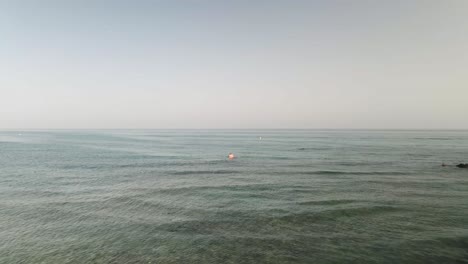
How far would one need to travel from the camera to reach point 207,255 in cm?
1795

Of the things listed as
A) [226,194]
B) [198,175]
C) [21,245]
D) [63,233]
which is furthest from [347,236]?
[198,175]

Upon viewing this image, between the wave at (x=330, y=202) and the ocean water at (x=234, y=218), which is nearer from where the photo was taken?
the ocean water at (x=234, y=218)

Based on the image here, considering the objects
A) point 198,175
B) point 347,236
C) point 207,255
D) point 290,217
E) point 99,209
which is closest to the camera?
point 207,255

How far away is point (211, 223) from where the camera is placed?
2369cm

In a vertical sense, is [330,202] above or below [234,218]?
above

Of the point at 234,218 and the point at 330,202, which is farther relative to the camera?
the point at 330,202

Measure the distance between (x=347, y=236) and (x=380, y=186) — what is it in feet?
66.1

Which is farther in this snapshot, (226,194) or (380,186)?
(380,186)

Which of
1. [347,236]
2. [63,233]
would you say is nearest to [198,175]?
[63,233]

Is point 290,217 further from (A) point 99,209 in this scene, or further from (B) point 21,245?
(B) point 21,245

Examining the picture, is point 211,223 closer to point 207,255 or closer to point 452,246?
point 207,255

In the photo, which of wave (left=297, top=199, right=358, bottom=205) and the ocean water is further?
wave (left=297, top=199, right=358, bottom=205)

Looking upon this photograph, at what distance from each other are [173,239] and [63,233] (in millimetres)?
7992

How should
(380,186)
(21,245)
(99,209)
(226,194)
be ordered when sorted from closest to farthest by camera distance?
(21,245) < (99,209) < (226,194) < (380,186)
